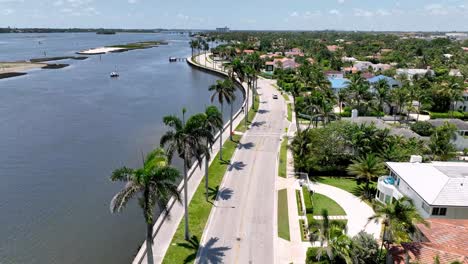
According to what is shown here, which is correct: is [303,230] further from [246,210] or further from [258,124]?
[258,124]

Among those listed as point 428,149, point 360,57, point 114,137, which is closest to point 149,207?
point 428,149

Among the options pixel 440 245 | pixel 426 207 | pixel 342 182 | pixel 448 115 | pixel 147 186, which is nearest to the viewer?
pixel 147 186

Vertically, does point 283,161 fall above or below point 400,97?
below

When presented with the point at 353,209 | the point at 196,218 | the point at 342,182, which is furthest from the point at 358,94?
the point at 196,218

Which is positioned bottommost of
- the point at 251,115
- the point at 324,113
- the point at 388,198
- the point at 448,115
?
the point at 388,198

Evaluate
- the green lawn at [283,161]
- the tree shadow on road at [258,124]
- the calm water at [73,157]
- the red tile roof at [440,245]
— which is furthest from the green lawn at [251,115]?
the red tile roof at [440,245]

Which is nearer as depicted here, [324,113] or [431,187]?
[431,187]

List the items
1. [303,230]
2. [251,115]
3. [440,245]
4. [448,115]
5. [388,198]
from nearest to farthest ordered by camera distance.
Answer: [440,245]
[303,230]
[388,198]
[448,115]
[251,115]

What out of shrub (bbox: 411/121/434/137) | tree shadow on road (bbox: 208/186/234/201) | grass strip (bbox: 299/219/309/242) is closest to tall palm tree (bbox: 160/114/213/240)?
tree shadow on road (bbox: 208/186/234/201)
